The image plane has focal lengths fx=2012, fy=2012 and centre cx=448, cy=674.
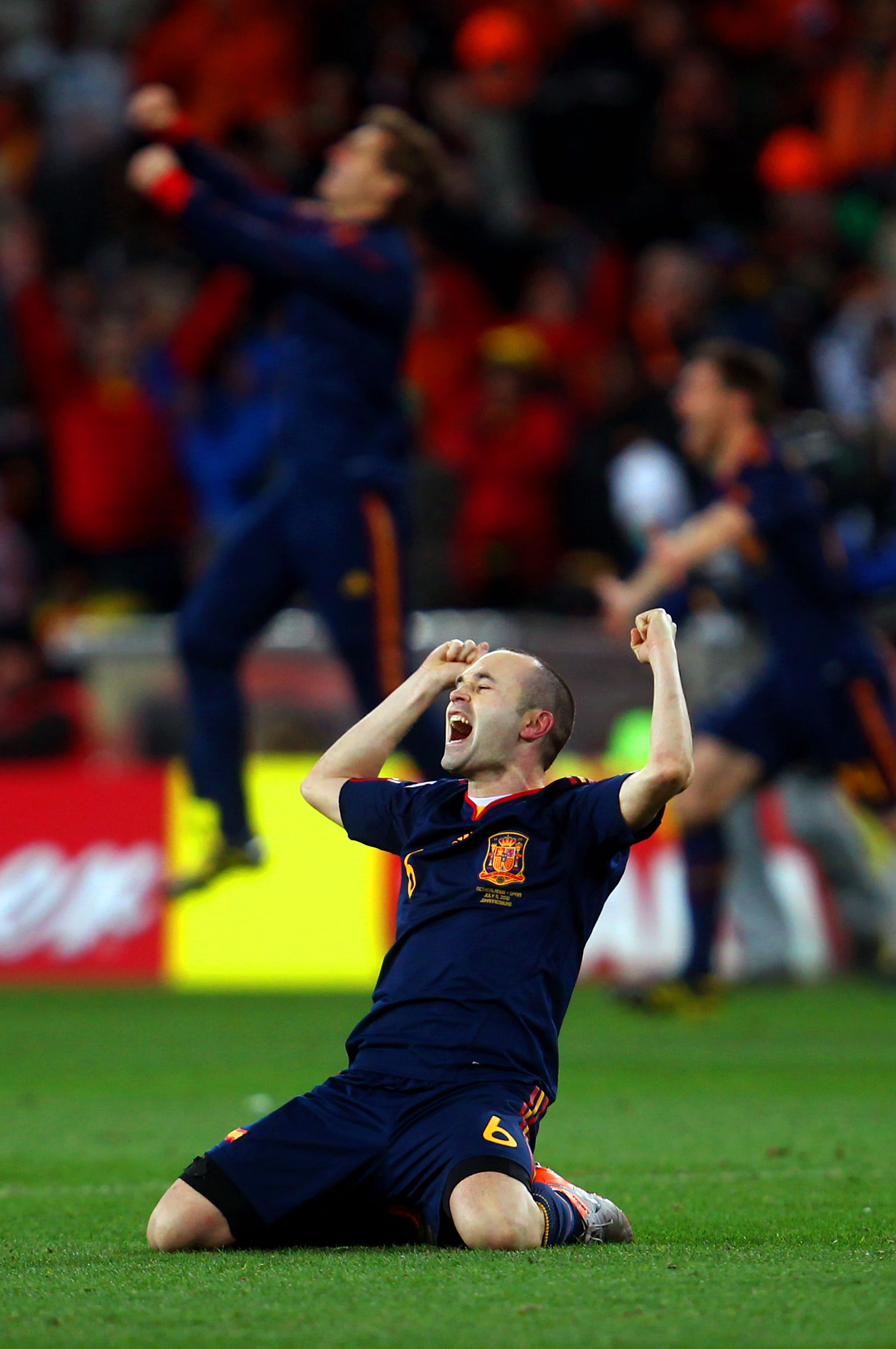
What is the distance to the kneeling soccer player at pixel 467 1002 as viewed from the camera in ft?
11.5

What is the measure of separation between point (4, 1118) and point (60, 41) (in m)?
10.7

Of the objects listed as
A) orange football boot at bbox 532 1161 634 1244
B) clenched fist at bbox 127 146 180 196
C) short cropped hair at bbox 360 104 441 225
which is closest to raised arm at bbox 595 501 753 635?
short cropped hair at bbox 360 104 441 225

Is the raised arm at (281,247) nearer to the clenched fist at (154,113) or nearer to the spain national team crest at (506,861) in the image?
the clenched fist at (154,113)

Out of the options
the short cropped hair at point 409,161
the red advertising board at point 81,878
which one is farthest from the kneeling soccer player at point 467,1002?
the red advertising board at point 81,878

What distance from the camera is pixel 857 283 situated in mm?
13039

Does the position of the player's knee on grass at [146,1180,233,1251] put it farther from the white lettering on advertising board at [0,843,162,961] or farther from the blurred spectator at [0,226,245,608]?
the blurred spectator at [0,226,245,608]

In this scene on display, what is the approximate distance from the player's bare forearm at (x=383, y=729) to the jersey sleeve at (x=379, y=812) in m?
0.03

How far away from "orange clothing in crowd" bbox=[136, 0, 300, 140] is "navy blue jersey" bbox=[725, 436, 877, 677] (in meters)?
7.49

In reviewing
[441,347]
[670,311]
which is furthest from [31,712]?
[670,311]

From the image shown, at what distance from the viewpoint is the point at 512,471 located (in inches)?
469

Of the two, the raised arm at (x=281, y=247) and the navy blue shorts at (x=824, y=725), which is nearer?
the raised arm at (x=281, y=247)

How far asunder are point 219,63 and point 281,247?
7958 mm

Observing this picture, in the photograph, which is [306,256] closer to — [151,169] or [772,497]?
[151,169]

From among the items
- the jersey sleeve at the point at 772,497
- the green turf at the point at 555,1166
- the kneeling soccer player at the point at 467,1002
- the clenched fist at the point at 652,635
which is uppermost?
the jersey sleeve at the point at 772,497
